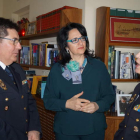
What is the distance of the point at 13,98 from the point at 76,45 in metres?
0.71

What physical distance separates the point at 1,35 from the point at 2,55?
15cm

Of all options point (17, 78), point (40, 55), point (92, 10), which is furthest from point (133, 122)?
point (40, 55)

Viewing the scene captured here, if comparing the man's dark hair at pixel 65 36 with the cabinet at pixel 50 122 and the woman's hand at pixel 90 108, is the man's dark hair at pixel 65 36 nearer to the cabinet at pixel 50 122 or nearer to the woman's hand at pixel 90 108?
the woman's hand at pixel 90 108

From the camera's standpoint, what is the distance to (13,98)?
1.39 m

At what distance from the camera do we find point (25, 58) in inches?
135

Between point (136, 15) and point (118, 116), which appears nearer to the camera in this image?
point (118, 116)

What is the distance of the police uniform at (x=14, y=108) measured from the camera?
1.32m

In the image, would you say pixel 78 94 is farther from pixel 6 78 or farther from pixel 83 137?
pixel 6 78

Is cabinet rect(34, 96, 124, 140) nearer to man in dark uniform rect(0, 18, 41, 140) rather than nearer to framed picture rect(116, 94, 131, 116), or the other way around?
framed picture rect(116, 94, 131, 116)

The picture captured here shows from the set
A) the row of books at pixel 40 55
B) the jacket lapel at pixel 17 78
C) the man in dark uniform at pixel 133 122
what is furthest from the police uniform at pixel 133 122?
the row of books at pixel 40 55

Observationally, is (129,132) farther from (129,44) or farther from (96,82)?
(129,44)

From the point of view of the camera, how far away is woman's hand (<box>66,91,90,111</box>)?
1.54m

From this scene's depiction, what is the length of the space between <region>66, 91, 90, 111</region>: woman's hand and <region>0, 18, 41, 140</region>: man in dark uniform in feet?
1.08

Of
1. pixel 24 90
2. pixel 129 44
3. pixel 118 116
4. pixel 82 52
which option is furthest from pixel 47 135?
pixel 129 44
